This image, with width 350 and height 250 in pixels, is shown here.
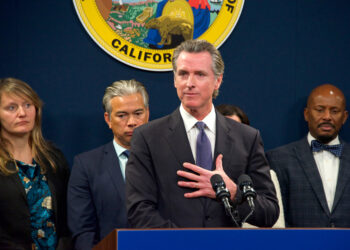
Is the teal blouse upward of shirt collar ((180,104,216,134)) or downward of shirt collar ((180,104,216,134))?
downward

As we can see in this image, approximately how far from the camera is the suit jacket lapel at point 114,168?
3.17 metres

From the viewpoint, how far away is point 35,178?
3.12m

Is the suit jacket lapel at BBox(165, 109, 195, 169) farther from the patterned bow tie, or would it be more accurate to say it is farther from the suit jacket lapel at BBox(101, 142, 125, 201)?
the patterned bow tie

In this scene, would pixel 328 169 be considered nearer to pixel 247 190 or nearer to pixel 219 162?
pixel 219 162

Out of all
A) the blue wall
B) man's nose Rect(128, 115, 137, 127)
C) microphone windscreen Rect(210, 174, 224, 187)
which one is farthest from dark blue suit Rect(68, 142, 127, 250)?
microphone windscreen Rect(210, 174, 224, 187)

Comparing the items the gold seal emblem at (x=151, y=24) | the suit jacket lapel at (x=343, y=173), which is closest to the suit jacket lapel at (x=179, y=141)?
the gold seal emblem at (x=151, y=24)

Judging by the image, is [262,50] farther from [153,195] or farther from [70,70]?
[153,195]

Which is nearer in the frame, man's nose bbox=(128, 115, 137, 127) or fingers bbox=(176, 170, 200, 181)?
fingers bbox=(176, 170, 200, 181)

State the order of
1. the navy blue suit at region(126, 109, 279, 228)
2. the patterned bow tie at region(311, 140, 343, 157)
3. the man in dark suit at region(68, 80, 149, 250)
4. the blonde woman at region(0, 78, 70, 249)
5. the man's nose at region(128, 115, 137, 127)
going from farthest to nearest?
the patterned bow tie at region(311, 140, 343, 157) → the man's nose at region(128, 115, 137, 127) → the man in dark suit at region(68, 80, 149, 250) → the blonde woman at region(0, 78, 70, 249) → the navy blue suit at region(126, 109, 279, 228)

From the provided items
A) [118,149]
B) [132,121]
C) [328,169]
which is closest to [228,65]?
[328,169]

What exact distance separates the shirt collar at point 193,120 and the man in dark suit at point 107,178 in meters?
0.94

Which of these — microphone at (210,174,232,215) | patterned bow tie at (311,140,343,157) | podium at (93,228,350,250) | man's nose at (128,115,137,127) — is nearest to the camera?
podium at (93,228,350,250)

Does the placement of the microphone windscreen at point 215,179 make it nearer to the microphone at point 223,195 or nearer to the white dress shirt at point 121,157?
the microphone at point 223,195

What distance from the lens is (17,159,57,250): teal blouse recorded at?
10.0 ft
